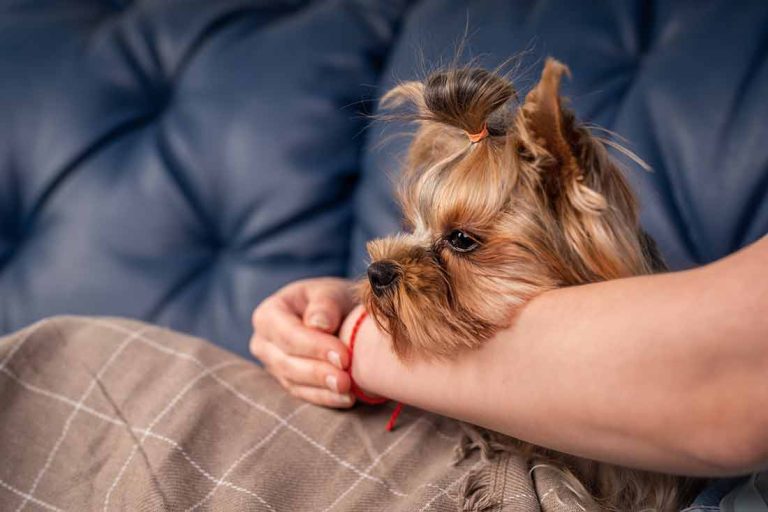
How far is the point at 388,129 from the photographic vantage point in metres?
1.34

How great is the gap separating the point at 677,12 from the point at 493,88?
483mm

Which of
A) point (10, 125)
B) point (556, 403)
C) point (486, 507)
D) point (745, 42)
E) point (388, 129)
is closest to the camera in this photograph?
point (556, 403)

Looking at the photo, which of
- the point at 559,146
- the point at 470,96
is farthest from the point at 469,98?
the point at 559,146

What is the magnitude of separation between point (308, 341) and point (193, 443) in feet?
0.61

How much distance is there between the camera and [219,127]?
1412 mm

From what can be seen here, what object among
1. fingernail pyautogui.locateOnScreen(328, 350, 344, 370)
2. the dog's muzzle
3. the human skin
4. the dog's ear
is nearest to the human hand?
fingernail pyautogui.locateOnScreen(328, 350, 344, 370)

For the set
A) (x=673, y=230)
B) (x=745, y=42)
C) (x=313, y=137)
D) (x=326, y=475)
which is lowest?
(x=326, y=475)

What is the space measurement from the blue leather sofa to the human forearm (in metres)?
0.60

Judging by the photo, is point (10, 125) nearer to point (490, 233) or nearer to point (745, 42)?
point (490, 233)

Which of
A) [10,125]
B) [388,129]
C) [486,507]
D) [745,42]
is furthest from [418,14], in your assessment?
[486,507]

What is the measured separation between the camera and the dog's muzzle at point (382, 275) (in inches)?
35.7

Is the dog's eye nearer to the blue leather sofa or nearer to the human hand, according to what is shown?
the human hand

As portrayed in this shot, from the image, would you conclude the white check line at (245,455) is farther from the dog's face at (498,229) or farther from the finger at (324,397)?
the dog's face at (498,229)

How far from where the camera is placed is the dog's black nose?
2.98 ft
